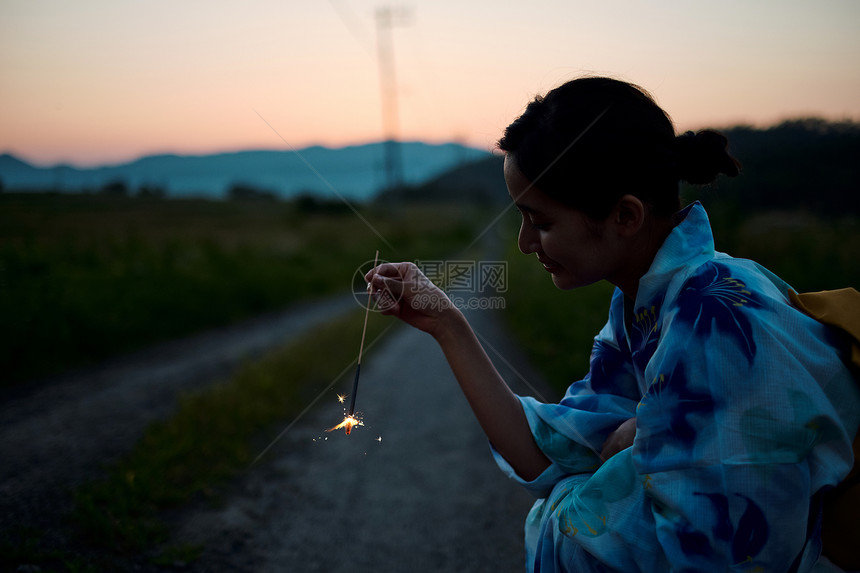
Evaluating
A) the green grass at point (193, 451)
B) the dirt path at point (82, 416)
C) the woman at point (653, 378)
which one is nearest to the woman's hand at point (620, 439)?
the woman at point (653, 378)

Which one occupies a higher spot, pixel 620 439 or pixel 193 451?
pixel 620 439

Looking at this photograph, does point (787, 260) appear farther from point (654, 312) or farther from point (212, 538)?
point (212, 538)

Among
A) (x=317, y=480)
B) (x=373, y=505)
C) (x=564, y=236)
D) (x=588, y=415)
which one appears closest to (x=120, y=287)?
(x=317, y=480)

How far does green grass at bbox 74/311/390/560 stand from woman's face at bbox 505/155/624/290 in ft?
6.76

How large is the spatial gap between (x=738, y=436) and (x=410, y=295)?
89cm

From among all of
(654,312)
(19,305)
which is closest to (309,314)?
(19,305)

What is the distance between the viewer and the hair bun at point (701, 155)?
1455 mm

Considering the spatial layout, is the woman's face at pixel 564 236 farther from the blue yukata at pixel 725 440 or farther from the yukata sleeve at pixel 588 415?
the yukata sleeve at pixel 588 415

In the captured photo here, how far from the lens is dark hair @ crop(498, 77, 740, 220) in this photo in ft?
4.35

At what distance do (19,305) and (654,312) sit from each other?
633cm

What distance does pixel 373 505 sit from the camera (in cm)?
304

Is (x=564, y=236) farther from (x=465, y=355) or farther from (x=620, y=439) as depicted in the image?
(x=620, y=439)

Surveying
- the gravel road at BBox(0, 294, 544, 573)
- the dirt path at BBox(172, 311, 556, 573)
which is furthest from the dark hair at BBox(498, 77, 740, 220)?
the dirt path at BBox(172, 311, 556, 573)

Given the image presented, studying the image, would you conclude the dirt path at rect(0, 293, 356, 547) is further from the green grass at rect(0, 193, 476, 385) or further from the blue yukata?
the blue yukata
